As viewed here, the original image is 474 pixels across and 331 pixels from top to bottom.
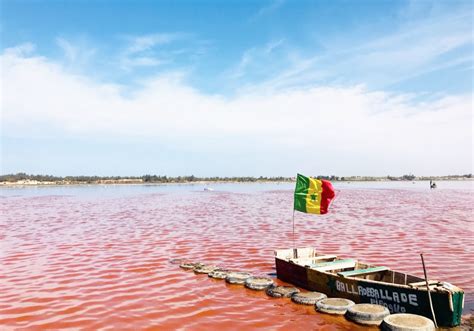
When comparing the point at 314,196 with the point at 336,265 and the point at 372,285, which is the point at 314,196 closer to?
the point at 336,265

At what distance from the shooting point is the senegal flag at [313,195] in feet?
47.6

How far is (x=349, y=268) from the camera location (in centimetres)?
1358

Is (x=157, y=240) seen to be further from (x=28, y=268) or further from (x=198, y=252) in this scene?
(x=28, y=268)

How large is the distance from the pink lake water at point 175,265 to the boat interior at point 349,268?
5.01ft

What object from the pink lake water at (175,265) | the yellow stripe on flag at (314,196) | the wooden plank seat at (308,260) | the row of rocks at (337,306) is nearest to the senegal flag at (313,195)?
the yellow stripe on flag at (314,196)

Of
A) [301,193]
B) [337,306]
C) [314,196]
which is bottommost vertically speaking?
[337,306]

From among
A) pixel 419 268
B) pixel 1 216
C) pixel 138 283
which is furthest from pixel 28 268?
pixel 1 216

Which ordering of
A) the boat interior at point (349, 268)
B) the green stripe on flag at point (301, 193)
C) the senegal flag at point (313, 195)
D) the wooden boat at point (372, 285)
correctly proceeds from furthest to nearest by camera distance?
the green stripe on flag at point (301, 193) < the senegal flag at point (313, 195) < the boat interior at point (349, 268) < the wooden boat at point (372, 285)

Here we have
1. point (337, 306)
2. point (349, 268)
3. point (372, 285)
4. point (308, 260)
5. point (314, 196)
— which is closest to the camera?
point (372, 285)

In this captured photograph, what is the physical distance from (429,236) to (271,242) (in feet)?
30.2

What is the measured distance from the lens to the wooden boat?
376 inches

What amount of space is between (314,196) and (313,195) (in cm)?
5

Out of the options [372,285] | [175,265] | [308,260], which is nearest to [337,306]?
[372,285]

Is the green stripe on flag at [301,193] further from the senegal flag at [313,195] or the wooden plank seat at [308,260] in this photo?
the wooden plank seat at [308,260]
